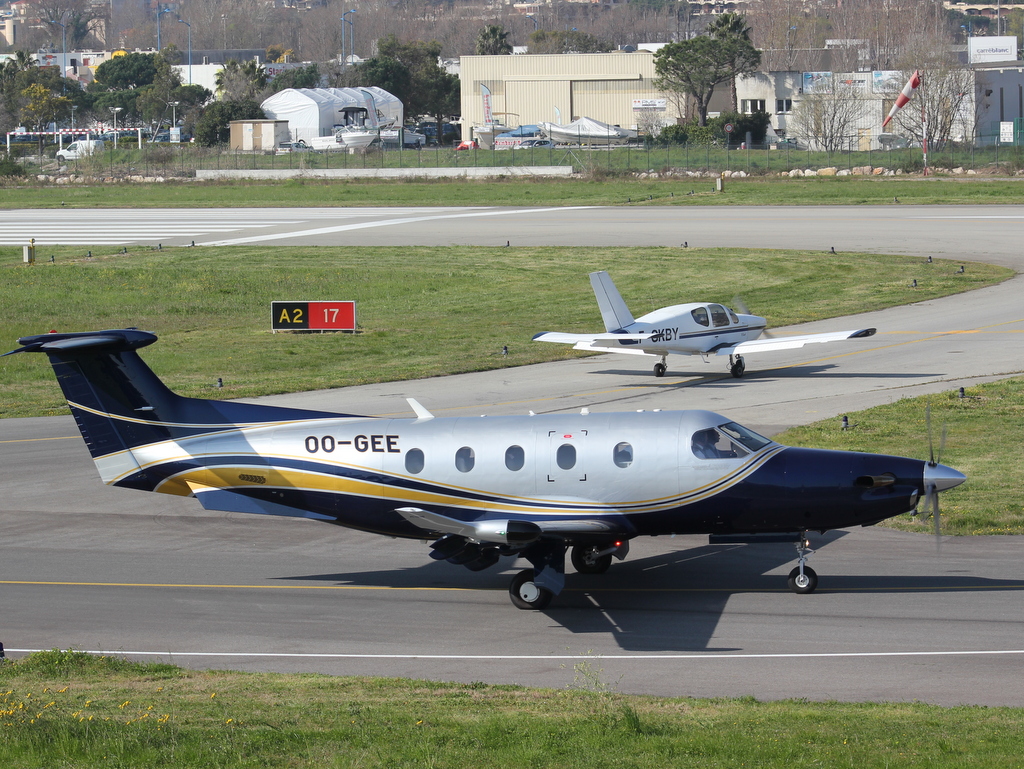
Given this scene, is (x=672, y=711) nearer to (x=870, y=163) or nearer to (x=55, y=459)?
(x=55, y=459)

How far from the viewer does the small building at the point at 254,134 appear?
139250mm

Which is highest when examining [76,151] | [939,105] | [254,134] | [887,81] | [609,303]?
[887,81]

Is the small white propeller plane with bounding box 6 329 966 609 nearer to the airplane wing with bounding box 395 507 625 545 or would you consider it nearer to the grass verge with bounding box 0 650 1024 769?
the airplane wing with bounding box 395 507 625 545

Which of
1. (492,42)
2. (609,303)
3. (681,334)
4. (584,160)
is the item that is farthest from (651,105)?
(609,303)

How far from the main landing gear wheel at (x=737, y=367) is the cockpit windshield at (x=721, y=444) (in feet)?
57.6

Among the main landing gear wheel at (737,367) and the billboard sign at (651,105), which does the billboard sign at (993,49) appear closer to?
the billboard sign at (651,105)

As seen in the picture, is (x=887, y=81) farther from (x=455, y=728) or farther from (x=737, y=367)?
(x=455, y=728)

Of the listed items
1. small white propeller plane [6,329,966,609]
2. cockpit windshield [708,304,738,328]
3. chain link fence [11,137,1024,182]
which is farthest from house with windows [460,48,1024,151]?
small white propeller plane [6,329,966,609]

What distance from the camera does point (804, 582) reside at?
17.8m

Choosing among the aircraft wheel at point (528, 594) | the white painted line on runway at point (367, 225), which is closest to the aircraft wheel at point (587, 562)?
the aircraft wheel at point (528, 594)

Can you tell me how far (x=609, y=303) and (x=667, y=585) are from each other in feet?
51.3

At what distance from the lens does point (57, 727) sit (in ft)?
37.6

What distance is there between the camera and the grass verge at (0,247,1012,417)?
3841 cm

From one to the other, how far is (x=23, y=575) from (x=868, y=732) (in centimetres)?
1436
